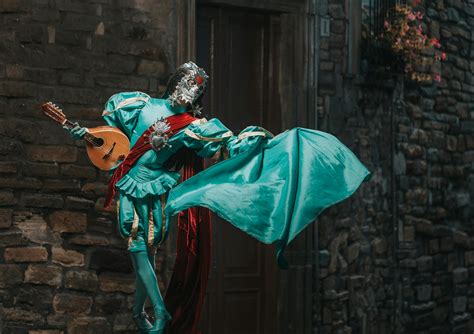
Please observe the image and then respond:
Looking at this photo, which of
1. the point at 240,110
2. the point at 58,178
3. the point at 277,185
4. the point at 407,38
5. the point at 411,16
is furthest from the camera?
the point at 407,38

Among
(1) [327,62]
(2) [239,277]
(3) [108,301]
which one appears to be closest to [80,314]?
(3) [108,301]

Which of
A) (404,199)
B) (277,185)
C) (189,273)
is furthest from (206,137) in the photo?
(404,199)

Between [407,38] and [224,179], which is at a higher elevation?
[407,38]

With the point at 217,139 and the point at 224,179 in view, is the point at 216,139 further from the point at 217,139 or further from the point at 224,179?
the point at 224,179

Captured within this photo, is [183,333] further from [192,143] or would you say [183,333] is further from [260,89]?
[260,89]

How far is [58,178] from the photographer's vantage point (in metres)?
8.55

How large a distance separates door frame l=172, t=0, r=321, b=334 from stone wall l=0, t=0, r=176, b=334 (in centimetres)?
177

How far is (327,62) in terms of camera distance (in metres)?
10.4

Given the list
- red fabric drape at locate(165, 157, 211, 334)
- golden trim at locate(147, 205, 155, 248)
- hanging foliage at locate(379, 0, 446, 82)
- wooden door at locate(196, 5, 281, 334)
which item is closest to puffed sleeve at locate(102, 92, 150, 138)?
golden trim at locate(147, 205, 155, 248)

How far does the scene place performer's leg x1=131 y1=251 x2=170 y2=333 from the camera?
21.2 ft

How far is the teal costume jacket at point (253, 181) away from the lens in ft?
20.6

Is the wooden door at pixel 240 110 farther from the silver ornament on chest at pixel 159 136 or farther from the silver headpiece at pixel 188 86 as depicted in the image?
the silver ornament on chest at pixel 159 136

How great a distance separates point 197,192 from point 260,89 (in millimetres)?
3902

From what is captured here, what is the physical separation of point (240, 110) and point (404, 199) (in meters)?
2.52
